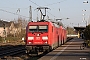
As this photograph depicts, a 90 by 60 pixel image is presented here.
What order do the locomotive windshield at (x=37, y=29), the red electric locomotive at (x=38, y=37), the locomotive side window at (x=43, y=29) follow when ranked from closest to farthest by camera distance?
the red electric locomotive at (x=38, y=37) < the locomotive windshield at (x=37, y=29) < the locomotive side window at (x=43, y=29)

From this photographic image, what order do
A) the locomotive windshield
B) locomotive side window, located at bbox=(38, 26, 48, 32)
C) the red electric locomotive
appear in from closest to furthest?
the red electric locomotive
the locomotive windshield
locomotive side window, located at bbox=(38, 26, 48, 32)

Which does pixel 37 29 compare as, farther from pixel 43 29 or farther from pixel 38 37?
pixel 38 37

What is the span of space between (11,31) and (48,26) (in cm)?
9455

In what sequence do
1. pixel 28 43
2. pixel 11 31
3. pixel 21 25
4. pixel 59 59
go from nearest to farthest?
1. pixel 59 59
2. pixel 28 43
3. pixel 21 25
4. pixel 11 31

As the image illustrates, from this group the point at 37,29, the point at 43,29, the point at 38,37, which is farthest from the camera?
the point at 43,29

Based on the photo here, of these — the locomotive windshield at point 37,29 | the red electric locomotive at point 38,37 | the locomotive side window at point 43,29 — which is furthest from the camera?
the locomotive side window at point 43,29

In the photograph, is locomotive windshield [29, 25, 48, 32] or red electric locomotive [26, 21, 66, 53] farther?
locomotive windshield [29, 25, 48, 32]

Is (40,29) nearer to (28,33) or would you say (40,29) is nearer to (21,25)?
(28,33)

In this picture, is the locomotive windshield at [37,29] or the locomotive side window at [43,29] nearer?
the locomotive windshield at [37,29]

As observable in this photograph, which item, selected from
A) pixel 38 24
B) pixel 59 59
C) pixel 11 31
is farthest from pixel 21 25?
pixel 59 59

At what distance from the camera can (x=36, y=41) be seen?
26719 mm

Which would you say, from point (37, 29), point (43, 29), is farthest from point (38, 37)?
point (43, 29)

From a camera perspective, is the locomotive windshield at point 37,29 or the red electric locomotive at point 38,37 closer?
the red electric locomotive at point 38,37

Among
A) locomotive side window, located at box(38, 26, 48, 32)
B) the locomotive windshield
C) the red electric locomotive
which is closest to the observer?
the red electric locomotive
